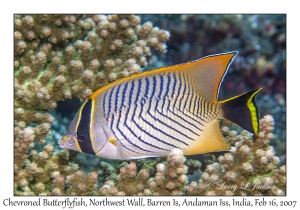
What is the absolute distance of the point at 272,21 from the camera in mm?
3551

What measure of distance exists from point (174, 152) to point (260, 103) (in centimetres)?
196

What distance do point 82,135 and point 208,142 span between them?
0.76 meters

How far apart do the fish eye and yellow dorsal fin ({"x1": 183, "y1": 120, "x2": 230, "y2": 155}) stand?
592 millimetres

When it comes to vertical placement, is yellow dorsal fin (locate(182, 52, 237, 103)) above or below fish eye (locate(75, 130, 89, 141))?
above

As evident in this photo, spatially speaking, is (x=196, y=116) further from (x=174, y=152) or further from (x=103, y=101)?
(x=103, y=101)

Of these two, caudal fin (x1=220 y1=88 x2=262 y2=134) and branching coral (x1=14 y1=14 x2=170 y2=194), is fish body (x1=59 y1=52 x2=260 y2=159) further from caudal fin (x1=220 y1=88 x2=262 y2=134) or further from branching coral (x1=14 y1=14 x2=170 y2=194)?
branching coral (x1=14 y1=14 x2=170 y2=194)

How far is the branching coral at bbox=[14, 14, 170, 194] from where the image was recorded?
2.45 meters

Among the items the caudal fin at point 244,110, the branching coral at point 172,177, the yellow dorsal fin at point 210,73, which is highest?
the yellow dorsal fin at point 210,73

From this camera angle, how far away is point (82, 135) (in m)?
1.79

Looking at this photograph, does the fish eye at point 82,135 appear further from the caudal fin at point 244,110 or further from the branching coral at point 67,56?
the caudal fin at point 244,110

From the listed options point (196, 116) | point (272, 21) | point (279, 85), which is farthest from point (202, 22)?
point (196, 116)

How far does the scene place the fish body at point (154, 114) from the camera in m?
1.77

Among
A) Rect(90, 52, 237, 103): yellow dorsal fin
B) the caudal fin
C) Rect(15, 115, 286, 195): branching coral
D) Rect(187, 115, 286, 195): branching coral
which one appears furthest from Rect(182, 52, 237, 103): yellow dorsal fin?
Rect(187, 115, 286, 195): branching coral

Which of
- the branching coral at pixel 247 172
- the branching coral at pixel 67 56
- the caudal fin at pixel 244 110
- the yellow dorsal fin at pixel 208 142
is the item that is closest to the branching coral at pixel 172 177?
the branching coral at pixel 247 172
